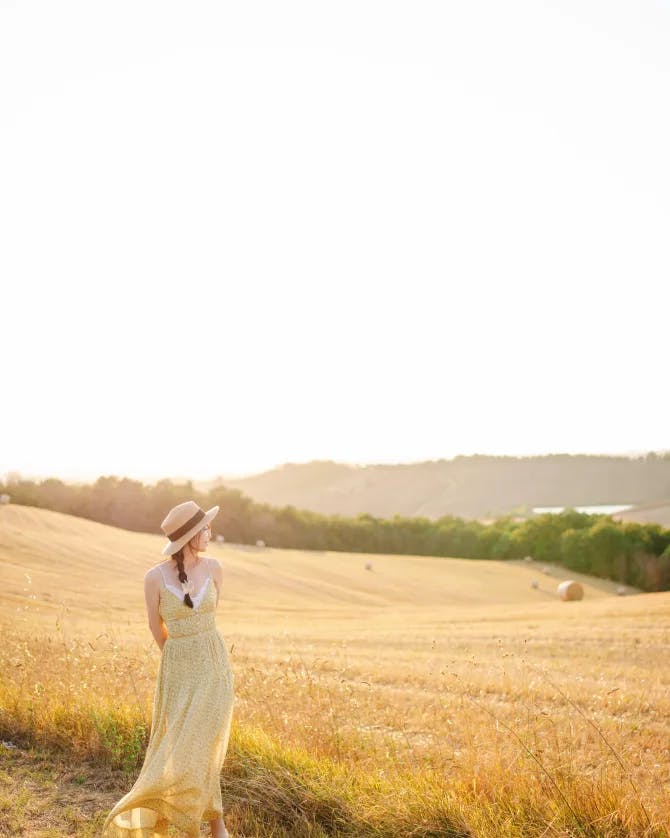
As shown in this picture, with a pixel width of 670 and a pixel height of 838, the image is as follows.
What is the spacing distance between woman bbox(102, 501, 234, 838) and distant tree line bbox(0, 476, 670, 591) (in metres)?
46.8

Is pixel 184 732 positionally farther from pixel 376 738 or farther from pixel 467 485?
pixel 467 485

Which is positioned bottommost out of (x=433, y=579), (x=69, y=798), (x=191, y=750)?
(x=433, y=579)

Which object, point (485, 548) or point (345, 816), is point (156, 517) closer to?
point (485, 548)

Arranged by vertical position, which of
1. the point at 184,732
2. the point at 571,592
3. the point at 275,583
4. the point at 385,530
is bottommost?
the point at 571,592

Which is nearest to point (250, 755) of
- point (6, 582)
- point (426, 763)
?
point (426, 763)

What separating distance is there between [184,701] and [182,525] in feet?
3.40

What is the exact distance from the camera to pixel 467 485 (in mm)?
123000

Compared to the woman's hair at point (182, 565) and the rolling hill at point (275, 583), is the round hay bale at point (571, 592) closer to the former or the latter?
the rolling hill at point (275, 583)

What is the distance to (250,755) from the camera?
17.3 feet

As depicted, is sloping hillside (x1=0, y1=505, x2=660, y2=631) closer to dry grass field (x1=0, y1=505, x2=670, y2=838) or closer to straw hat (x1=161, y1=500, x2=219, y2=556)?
dry grass field (x1=0, y1=505, x2=670, y2=838)

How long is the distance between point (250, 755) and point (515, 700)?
21.3 feet

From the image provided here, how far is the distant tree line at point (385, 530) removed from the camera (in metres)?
52.9

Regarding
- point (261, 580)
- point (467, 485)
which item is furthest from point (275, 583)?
point (467, 485)

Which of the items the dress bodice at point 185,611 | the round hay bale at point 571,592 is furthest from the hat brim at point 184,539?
the round hay bale at point 571,592
